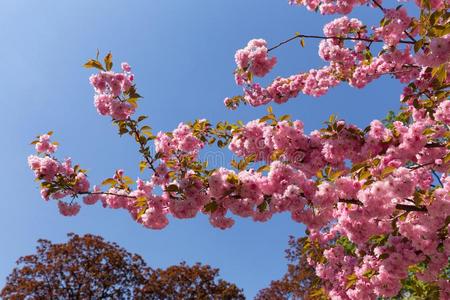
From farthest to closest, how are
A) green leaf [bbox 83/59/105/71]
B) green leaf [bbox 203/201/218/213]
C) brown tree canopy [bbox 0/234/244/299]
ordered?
brown tree canopy [bbox 0/234/244/299] < green leaf [bbox 83/59/105/71] < green leaf [bbox 203/201/218/213]

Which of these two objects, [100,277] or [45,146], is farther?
[100,277]

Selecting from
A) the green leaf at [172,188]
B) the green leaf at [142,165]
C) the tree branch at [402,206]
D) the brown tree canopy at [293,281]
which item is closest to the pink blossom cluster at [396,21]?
the tree branch at [402,206]

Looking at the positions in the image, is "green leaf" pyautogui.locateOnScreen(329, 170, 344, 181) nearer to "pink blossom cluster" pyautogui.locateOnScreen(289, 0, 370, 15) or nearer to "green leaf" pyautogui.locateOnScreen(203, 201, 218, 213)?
"green leaf" pyautogui.locateOnScreen(203, 201, 218, 213)

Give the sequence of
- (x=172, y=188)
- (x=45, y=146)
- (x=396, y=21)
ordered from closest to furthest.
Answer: (x=172, y=188), (x=396, y=21), (x=45, y=146)

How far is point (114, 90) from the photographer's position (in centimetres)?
574

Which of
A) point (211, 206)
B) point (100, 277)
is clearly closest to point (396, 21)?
point (211, 206)

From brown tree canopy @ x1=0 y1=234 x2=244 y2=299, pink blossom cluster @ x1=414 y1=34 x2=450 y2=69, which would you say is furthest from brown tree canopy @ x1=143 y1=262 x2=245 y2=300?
pink blossom cluster @ x1=414 y1=34 x2=450 y2=69

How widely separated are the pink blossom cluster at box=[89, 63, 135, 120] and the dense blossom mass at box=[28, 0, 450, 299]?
1cm

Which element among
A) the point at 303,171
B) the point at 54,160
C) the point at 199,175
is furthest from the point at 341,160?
the point at 54,160

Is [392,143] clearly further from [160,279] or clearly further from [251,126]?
[160,279]

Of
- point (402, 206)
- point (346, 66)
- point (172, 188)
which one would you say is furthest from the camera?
point (346, 66)

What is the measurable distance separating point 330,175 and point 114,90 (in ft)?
10.5

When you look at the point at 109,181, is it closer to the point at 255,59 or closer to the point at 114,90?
the point at 114,90

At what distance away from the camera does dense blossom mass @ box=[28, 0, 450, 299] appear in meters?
4.49
